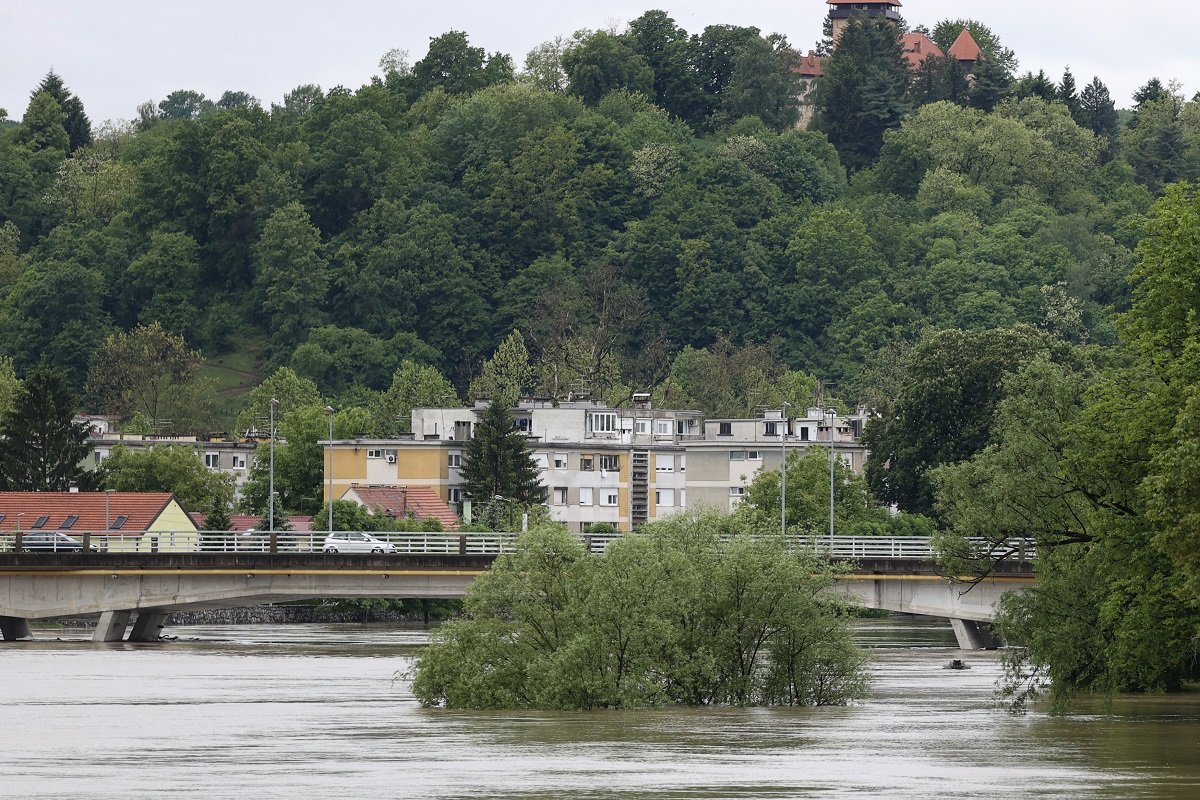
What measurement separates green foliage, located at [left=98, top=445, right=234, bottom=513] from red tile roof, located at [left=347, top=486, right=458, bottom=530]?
22.8ft

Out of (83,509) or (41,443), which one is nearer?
(83,509)

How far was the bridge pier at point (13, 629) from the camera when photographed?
98.8 meters

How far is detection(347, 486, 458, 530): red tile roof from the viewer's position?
5571 inches

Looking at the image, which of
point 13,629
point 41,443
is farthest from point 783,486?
point 41,443

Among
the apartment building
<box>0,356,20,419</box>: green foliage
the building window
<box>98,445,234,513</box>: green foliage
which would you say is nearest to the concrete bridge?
<box>98,445,234,513</box>: green foliage

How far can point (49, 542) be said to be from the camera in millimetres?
103312

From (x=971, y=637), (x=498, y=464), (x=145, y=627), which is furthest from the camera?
(x=498, y=464)

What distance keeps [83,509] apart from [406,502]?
2554cm

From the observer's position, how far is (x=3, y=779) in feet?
160

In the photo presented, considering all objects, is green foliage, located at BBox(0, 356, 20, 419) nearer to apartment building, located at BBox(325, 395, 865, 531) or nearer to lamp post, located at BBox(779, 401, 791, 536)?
apartment building, located at BBox(325, 395, 865, 531)

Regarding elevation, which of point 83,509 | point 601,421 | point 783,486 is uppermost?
point 601,421

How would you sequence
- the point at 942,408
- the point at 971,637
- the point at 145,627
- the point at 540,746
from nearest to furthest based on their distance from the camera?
the point at 540,746 < the point at 971,637 < the point at 145,627 < the point at 942,408

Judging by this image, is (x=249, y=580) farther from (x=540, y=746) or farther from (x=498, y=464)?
(x=498, y=464)

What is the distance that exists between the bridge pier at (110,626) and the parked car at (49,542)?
343cm
